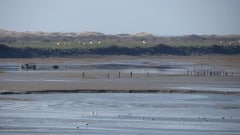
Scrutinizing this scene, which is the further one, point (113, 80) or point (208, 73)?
point (208, 73)

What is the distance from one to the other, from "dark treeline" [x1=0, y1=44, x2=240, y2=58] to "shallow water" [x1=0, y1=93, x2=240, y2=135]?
1943 inches

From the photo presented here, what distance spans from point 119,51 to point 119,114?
68.6 metres

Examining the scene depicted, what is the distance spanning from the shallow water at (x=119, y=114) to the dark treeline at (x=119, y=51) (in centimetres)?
4936

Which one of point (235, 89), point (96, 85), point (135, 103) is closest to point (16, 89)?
point (96, 85)

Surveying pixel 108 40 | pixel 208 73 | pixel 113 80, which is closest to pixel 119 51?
pixel 108 40

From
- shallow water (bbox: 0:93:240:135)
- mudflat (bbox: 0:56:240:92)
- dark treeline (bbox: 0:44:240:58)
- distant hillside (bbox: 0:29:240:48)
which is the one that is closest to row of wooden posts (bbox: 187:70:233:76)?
mudflat (bbox: 0:56:240:92)

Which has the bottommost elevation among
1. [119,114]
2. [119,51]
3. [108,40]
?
[119,114]

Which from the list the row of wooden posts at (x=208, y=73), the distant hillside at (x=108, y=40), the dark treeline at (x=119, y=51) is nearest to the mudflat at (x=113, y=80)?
the row of wooden posts at (x=208, y=73)

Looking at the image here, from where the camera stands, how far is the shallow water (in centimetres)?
3164

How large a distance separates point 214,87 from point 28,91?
12961 millimetres

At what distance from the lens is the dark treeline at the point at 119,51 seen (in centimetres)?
9519

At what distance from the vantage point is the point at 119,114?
36.5 meters

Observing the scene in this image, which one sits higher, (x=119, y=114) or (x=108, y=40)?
(x=108, y=40)

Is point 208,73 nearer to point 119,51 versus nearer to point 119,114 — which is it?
point 119,114
